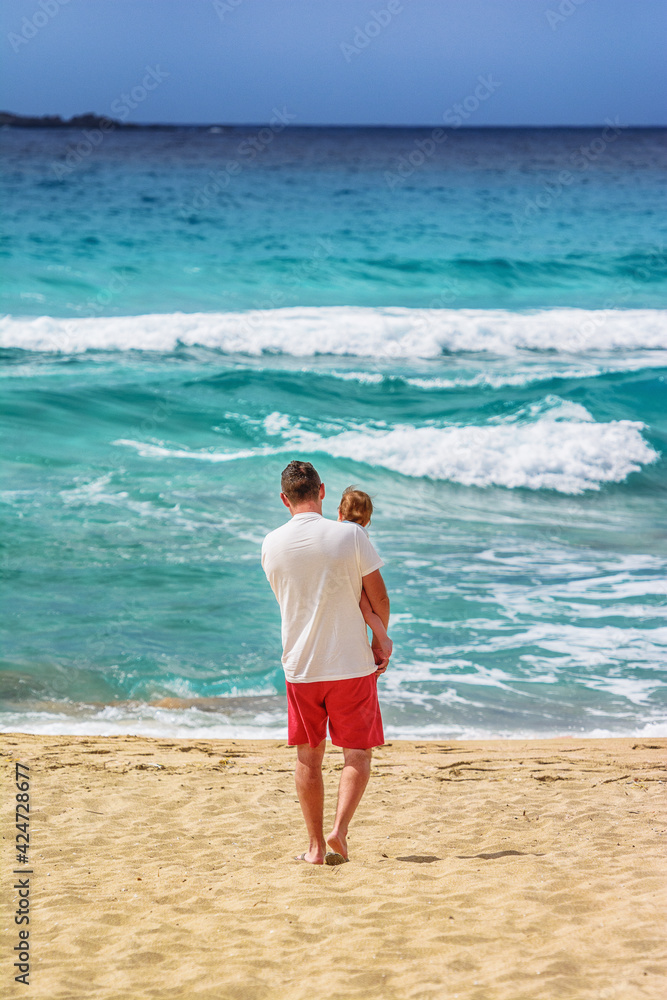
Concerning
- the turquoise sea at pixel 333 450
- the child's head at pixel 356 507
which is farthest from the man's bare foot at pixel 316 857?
the turquoise sea at pixel 333 450

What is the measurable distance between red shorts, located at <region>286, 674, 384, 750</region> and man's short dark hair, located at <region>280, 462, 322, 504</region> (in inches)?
32.8

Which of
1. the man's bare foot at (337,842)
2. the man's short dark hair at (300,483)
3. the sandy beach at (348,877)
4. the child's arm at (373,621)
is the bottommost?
the sandy beach at (348,877)

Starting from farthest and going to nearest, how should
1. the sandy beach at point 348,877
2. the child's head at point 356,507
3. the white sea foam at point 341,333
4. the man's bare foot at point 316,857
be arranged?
the white sea foam at point 341,333, the man's bare foot at point 316,857, the child's head at point 356,507, the sandy beach at point 348,877

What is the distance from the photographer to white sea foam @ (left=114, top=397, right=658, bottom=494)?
13.8 m

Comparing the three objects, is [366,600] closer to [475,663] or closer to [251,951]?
[251,951]

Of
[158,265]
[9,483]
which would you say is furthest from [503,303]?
[9,483]

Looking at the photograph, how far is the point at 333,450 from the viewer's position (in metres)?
14.9

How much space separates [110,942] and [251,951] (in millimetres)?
577

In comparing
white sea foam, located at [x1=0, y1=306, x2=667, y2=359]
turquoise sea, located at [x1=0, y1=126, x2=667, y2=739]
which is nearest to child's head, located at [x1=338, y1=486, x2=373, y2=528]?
turquoise sea, located at [x1=0, y1=126, x2=667, y2=739]

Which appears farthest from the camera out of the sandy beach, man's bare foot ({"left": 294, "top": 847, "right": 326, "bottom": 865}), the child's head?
man's bare foot ({"left": 294, "top": 847, "right": 326, "bottom": 865})

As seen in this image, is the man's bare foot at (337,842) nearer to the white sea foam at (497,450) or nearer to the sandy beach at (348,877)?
the sandy beach at (348,877)

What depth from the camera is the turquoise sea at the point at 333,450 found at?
775 centimetres

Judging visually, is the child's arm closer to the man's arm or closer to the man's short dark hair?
the man's arm

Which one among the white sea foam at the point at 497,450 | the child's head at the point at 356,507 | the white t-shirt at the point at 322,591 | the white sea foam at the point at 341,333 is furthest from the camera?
the white sea foam at the point at 341,333
